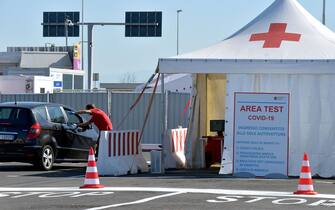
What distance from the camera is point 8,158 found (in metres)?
19.6

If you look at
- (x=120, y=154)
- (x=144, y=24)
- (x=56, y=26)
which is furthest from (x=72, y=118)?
(x=56, y=26)

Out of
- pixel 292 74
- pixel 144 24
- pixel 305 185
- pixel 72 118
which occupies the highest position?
pixel 144 24

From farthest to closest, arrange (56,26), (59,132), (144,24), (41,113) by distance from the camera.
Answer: (56,26), (144,24), (59,132), (41,113)

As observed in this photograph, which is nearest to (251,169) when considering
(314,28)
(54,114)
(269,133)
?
(269,133)

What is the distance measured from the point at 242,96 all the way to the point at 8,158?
5473 mm

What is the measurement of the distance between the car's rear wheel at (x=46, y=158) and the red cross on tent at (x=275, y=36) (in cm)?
527

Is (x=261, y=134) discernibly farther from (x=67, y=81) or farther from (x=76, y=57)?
(x=76, y=57)

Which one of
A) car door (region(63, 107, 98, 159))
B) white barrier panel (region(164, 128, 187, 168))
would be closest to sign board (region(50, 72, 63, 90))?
car door (region(63, 107, 98, 159))

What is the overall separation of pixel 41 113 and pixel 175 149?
3.35m

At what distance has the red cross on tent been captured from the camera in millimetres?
19078

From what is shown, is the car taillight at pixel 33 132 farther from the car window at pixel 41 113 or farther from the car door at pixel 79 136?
the car door at pixel 79 136

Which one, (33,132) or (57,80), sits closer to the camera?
(33,132)

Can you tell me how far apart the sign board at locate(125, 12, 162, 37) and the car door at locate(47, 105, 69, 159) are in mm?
26399

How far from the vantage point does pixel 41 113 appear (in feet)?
65.8
